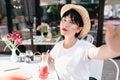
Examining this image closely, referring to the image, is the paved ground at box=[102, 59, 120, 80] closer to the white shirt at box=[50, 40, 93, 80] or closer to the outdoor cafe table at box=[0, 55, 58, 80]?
the outdoor cafe table at box=[0, 55, 58, 80]

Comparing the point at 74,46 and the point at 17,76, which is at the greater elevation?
the point at 74,46

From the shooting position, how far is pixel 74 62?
1477 millimetres

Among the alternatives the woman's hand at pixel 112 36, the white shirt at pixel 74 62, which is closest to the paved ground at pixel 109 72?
the white shirt at pixel 74 62

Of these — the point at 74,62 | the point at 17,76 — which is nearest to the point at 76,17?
the point at 74,62

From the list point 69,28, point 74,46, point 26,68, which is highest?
point 69,28

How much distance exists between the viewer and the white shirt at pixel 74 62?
4.75ft

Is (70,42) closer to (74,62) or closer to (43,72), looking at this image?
(74,62)

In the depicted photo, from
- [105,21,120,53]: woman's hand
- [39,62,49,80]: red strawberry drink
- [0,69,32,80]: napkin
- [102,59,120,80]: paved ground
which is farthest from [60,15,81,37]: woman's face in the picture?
[102,59,120,80]: paved ground

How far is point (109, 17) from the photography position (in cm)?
438

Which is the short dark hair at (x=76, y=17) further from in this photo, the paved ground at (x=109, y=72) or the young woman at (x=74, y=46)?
the paved ground at (x=109, y=72)

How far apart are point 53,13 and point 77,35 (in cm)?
308

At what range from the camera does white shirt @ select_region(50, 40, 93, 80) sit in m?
1.45

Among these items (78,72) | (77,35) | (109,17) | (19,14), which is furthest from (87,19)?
(19,14)

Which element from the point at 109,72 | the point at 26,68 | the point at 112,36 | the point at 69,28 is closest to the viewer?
the point at 112,36
